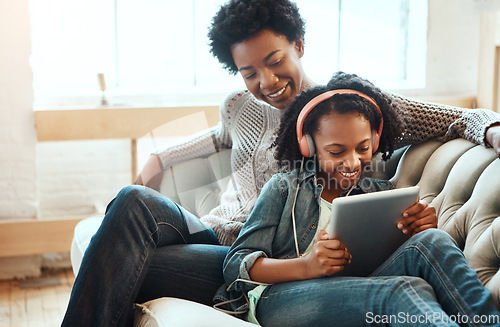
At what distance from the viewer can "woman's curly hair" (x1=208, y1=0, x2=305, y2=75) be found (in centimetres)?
182

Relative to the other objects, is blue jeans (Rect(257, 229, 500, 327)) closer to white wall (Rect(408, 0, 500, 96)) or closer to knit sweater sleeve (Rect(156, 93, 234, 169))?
knit sweater sleeve (Rect(156, 93, 234, 169))

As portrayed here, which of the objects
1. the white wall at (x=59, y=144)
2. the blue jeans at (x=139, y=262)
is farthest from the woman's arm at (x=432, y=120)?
the white wall at (x=59, y=144)

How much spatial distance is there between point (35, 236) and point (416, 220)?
86.0 inches

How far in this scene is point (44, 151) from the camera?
322 centimetres

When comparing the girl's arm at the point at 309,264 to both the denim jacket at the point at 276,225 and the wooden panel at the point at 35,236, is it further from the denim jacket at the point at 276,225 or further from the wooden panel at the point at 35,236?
the wooden panel at the point at 35,236

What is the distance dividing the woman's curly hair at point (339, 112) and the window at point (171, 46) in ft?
5.52

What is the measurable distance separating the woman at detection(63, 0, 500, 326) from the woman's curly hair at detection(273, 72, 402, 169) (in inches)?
5.1

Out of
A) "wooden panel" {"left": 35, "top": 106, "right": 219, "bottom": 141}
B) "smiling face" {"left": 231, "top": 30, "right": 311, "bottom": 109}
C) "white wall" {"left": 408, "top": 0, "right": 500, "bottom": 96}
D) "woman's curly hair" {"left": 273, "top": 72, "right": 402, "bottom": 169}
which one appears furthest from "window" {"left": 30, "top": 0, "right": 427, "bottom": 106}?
"woman's curly hair" {"left": 273, "top": 72, "right": 402, "bottom": 169}

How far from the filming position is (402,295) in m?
1.25

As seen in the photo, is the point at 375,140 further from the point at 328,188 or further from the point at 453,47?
the point at 453,47

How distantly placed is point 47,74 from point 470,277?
2.64 m

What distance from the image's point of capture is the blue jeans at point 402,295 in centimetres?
123

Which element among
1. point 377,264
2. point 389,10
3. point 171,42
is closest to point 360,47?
point 389,10

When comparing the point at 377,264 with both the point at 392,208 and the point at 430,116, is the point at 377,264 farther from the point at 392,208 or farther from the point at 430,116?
the point at 430,116
